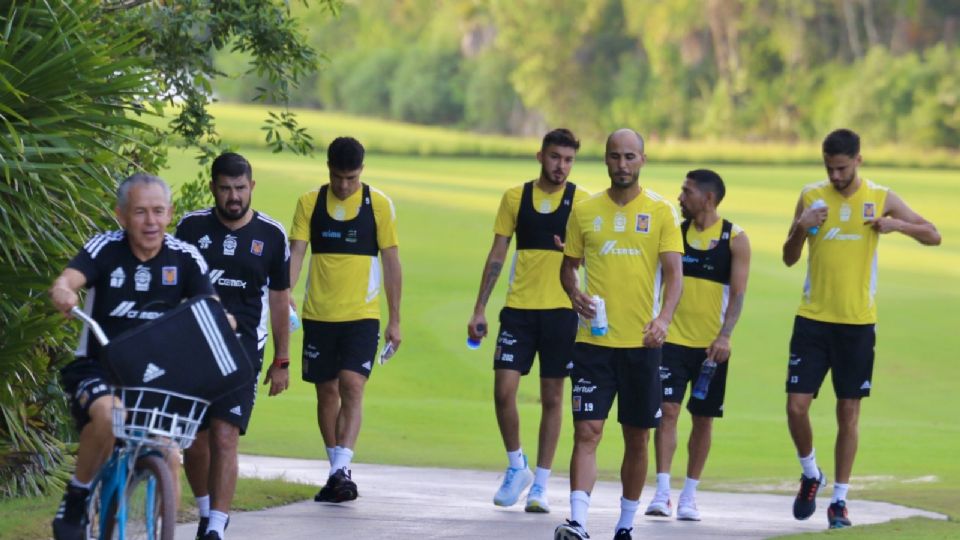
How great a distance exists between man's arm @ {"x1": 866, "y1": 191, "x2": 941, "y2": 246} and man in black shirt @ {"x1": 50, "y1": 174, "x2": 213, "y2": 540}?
4782mm

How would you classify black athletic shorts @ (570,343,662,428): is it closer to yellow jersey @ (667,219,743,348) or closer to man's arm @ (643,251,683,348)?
man's arm @ (643,251,683,348)

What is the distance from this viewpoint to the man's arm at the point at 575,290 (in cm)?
974

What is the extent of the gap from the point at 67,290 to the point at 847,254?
5.51 meters

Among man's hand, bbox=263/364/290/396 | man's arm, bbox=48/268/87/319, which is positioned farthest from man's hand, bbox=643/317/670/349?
man's arm, bbox=48/268/87/319

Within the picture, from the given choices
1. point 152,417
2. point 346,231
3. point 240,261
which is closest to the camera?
point 152,417

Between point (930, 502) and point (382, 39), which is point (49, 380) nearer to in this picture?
point (930, 502)

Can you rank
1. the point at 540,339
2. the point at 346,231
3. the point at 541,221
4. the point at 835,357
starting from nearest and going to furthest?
1. the point at 835,357
2. the point at 346,231
3. the point at 541,221
4. the point at 540,339

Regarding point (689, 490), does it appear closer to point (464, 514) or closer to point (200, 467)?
point (464, 514)

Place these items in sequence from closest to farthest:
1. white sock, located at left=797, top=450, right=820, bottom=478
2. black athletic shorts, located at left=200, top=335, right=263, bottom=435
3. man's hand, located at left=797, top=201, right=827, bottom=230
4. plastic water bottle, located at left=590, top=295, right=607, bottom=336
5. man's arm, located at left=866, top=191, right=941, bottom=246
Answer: black athletic shorts, located at left=200, top=335, right=263, bottom=435 → plastic water bottle, located at left=590, top=295, right=607, bottom=336 → man's arm, located at left=866, top=191, right=941, bottom=246 → man's hand, located at left=797, top=201, right=827, bottom=230 → white sock, located at left=797, top=450, right=820, bottom=478

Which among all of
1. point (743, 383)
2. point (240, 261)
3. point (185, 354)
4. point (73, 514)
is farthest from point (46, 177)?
point (743, 383)

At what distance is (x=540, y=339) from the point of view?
40.1 ft

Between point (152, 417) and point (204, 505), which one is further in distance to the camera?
point (204, 505)

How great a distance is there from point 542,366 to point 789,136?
67.1 meters

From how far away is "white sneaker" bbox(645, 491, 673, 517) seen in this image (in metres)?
11.8
